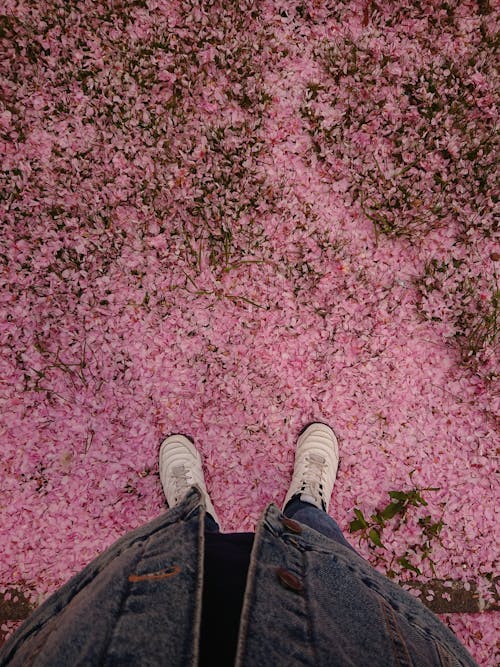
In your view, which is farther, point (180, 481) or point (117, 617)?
point (180, 481)

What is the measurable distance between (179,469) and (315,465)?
2.99 ft

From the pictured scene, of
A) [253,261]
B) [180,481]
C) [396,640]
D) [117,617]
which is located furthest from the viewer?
[253,261]

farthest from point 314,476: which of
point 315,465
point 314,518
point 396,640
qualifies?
point 396,640

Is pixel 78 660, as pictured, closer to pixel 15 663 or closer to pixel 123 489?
pixel 15 663

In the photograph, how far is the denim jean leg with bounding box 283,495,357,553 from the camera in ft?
7.95

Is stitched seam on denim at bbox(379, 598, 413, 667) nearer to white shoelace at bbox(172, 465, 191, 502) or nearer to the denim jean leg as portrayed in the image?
the denim jean leg

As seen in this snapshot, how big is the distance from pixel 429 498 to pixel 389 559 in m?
0.51

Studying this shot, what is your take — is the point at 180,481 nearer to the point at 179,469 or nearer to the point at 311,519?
the point at 179,469

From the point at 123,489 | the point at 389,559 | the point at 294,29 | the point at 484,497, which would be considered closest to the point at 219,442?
the point at 123,489

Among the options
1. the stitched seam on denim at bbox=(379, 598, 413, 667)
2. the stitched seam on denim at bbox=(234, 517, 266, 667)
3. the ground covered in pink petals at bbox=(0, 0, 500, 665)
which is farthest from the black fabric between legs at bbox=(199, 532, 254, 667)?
the ground covered in pink petals at bbox=(0, 0, 500, 665)

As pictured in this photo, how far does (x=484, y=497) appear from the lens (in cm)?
311

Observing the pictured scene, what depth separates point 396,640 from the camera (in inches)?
62.0

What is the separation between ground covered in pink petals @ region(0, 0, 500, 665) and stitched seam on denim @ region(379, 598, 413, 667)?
139 centimetres

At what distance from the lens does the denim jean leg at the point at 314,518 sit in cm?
242
